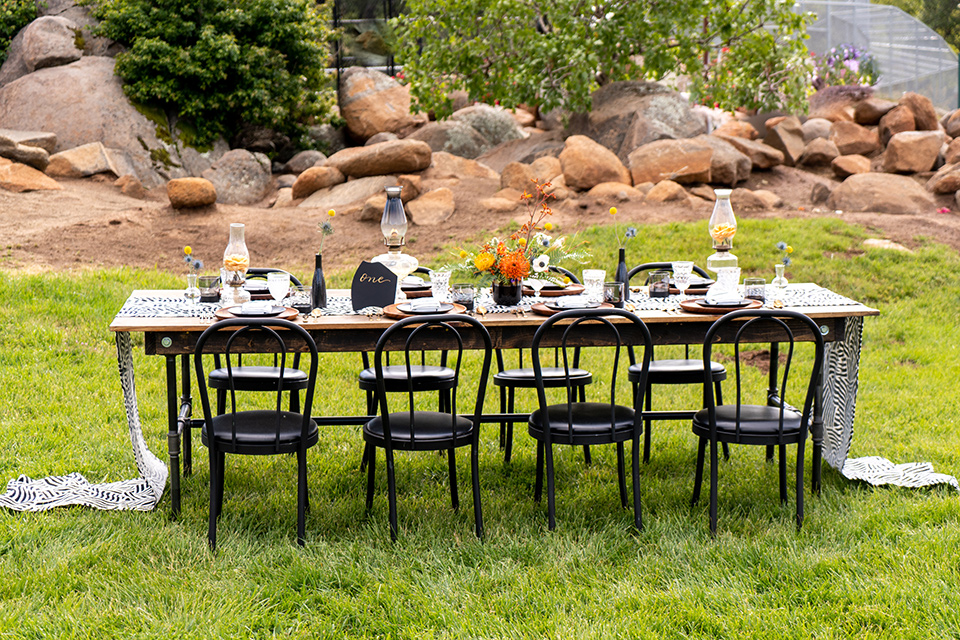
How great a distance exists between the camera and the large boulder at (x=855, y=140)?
12.8m

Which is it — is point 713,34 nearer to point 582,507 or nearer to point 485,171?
point 485,171

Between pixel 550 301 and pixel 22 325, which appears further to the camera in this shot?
pixel 22 325

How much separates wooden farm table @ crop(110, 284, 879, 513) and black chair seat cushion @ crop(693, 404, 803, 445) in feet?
0.82

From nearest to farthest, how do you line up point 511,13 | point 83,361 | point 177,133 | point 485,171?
point 83,361, point 511,13, point 485,171, point 177,133

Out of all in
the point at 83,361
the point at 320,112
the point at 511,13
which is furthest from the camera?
the point at 320,112

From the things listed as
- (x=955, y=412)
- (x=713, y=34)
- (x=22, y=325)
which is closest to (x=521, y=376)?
(x=955, y=412)

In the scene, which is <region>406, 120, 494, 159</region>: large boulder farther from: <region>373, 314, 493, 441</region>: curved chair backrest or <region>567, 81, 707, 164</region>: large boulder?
<region>373, 314, 493, 441</region>: curved chair backrest

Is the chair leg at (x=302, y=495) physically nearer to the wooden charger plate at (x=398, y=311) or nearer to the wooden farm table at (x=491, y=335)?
the wooden farm table at (x=491, y=335)

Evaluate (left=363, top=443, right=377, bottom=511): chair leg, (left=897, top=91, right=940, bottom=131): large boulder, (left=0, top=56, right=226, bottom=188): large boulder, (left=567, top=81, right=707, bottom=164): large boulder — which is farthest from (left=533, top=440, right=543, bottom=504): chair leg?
(left=897, top=91, right=940, bottom=131): large boulder

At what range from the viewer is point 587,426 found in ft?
10.9

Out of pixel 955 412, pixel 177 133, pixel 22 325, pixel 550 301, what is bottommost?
pixel 955 412

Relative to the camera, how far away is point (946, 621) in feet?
8.64

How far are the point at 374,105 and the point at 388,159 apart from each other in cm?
390

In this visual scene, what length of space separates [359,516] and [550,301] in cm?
121
